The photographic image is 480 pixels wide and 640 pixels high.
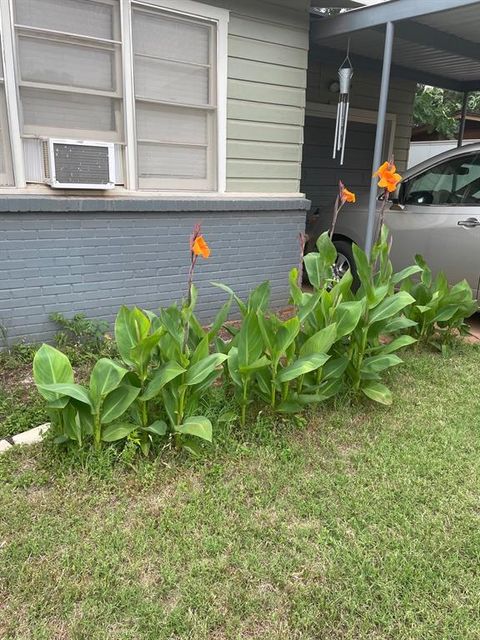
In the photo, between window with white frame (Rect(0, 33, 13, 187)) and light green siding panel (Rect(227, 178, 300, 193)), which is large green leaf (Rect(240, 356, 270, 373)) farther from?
light green siding panel (Rect(227, 178, 300, 193))

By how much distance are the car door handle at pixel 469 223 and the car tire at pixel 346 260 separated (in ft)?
4.51

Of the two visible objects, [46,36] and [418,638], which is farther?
[46,36]

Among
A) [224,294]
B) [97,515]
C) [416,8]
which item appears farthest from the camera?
[224,294]

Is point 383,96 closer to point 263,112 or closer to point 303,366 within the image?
point 263,112

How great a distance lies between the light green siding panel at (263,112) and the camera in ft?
16.7

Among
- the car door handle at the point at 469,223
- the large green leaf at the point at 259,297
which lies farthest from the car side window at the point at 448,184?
the large green leaf at the point at 259,297

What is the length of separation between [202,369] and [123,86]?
2848 mm

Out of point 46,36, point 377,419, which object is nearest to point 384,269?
point 377,419

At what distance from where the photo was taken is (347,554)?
228 cm

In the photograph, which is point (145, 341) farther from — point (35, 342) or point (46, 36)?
point (46, 36)

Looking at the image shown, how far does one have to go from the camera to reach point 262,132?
533 cm

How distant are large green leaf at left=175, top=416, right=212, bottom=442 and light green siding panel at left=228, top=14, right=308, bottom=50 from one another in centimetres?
379

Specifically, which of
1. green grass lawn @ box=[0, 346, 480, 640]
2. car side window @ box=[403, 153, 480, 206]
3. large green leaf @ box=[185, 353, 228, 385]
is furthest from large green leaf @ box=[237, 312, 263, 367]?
car side window @ box=[403, 153, 480, 206]

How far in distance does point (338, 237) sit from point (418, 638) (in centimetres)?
527
